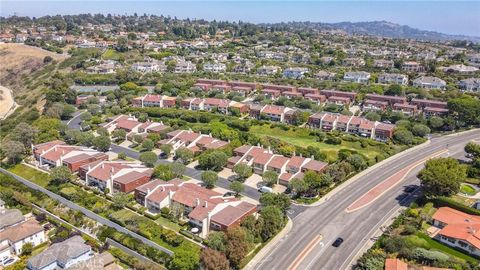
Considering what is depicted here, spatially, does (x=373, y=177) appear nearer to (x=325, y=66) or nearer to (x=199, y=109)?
(x=199, y=109)

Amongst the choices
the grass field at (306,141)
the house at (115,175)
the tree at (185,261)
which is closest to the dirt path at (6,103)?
the house at (115,175)

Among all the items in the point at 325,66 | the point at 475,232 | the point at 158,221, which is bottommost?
the point at 158,221

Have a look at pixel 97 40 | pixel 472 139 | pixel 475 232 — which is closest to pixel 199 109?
pixel 472 139

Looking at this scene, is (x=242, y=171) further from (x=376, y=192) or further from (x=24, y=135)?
(x=24, y=135)

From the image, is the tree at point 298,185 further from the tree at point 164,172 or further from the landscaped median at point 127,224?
the tree at point 164,172

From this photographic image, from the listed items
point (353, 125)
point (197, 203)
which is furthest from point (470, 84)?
point (197, 203)

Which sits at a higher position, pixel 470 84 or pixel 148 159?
pixel 470 84
